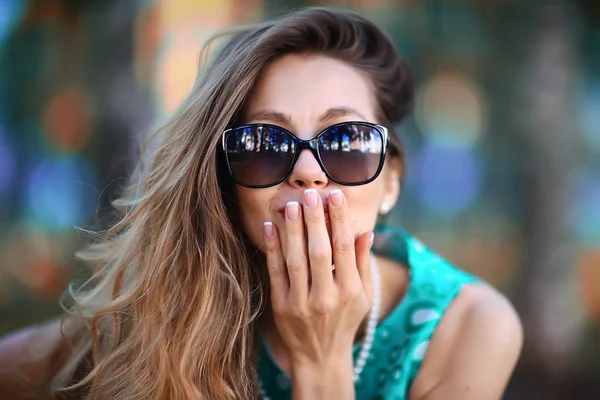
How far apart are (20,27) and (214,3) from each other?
1.79 meters

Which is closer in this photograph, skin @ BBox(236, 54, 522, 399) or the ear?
skin @ BBox(236, 54, 522, 399)

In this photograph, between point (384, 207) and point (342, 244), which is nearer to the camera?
point (342, 244)

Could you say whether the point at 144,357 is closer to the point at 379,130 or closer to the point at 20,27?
the point at 379,130

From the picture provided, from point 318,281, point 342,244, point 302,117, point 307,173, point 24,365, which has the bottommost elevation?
point 24,365

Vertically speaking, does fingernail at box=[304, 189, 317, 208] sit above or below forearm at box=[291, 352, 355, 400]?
above

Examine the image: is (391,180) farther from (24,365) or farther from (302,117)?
(24,365)

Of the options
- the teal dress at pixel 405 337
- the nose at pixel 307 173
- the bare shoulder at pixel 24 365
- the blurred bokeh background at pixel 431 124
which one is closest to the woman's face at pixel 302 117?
the nose at pixel 307 173

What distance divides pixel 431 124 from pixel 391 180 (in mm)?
2919

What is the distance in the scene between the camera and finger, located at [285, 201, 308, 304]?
165 centimetres

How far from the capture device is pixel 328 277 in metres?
1.68

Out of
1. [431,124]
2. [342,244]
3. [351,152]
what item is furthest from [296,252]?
[431,124]

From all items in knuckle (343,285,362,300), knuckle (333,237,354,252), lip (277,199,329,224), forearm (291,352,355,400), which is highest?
lip (277,199,329,224)

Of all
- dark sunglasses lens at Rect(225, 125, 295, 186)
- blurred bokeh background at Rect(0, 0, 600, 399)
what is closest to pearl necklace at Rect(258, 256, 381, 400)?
dark sunglasses lens at Rect(225, 125, 295, 186)

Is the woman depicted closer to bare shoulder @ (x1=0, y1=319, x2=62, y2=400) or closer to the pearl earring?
the pearl earring
